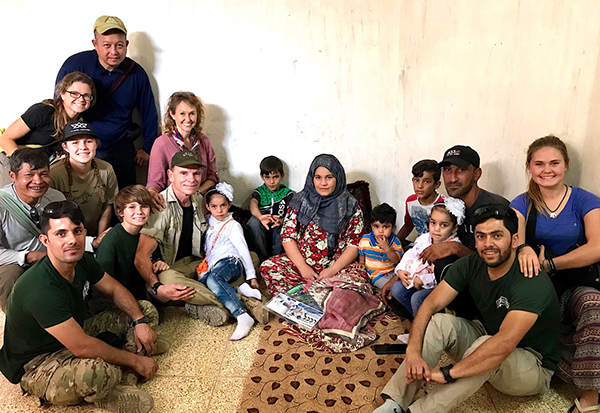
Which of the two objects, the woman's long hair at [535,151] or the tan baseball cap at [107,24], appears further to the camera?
the tan baseball cap at [107,24]

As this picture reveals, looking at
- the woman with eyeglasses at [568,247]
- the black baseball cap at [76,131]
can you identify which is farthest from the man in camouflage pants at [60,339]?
the woman with eyeglasses at [568,247]

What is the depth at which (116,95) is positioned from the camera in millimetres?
3889

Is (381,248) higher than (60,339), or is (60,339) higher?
(381,248)

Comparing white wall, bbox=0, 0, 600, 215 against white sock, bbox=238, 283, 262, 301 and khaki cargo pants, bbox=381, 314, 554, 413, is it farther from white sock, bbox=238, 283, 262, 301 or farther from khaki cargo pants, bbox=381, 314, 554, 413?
khaki cargo pants, bbox=381, 314, 554, 413

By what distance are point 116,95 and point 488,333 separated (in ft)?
10.6

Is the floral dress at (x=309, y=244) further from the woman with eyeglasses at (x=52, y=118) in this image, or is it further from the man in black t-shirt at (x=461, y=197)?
the woman with eyeglasses at (x=52, y=118)

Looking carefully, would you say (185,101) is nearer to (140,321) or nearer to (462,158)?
(140,321)

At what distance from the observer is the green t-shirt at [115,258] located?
9.79 feet

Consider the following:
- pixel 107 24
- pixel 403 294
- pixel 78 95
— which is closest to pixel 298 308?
pixel 403 294

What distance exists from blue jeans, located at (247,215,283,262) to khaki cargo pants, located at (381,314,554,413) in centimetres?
178

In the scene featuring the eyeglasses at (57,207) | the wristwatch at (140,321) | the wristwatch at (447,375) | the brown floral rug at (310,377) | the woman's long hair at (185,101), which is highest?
the woman's long hair at (185,101)

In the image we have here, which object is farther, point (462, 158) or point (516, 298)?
point (462, 158)

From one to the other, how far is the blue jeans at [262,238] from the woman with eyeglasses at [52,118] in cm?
153

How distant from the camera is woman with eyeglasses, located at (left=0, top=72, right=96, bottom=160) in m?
3.45
